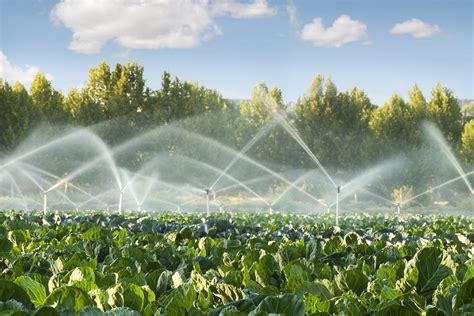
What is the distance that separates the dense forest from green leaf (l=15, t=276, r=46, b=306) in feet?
129

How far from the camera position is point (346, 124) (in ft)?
142

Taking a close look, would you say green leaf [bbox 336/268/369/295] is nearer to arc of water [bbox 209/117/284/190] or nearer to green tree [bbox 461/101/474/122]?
arc of water [bbox 209/117/284/190]

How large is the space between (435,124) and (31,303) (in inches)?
1696

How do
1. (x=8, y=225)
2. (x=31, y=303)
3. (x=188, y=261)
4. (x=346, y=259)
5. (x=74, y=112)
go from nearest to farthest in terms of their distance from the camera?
(x=31, y=303), (x=188, y=261), (x=346, y=259), (x=8, y=225), (x=74, y=112)

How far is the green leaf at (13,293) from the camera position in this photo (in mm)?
1933

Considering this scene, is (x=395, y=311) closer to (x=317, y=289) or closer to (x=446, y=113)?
(x=317, y=289)

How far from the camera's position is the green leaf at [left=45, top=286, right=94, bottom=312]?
1.84 m

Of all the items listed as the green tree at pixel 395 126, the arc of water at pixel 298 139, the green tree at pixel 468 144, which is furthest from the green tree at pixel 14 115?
the green tree at pixel 468 144

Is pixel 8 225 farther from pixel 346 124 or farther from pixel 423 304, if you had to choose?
pixel 346 124

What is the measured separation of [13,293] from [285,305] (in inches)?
33.0

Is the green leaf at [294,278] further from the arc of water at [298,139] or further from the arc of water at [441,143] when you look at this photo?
the arc of water at [441,143]

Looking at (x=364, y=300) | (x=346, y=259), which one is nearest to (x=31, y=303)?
(x=364, y=300)

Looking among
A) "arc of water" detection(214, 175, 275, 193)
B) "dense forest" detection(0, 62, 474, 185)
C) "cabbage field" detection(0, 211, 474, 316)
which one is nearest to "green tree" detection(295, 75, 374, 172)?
"dense forest" detection(0, 62, 474, 185)

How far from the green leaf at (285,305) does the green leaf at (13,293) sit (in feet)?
2.48
